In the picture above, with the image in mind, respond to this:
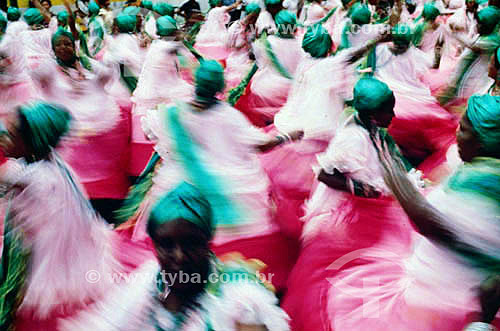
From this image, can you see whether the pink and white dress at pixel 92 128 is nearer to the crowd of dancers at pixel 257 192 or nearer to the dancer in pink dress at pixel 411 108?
the crowd of dancers at pixel 257 192

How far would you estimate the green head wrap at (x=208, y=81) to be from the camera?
3182 millimetres

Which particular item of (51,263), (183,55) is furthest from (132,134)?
(51,263)

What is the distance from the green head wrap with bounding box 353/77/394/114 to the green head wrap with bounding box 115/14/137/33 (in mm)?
3933

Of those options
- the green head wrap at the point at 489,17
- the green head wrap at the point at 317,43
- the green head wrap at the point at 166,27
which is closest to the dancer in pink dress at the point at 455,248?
the green head wrap at the point at 317,43

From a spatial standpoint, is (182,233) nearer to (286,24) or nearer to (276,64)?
(276,64)

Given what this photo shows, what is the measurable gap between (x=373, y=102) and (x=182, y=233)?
1570 mm

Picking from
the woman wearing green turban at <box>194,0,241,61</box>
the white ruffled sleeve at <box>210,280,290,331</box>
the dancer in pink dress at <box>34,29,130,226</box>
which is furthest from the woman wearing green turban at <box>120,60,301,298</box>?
the woman wearing green turban at <box>194,0,241,61</box>

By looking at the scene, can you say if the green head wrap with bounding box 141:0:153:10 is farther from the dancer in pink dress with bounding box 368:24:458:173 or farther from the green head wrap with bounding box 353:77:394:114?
the green head wrap with bounding box 353:77:394:114

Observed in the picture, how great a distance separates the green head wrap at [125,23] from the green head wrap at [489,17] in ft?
11.5

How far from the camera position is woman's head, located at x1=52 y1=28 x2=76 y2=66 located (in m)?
4.60

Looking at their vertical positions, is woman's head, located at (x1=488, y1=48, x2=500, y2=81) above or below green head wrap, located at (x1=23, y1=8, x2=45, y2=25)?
above

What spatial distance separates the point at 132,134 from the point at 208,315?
3.82m

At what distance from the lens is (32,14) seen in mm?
7906
